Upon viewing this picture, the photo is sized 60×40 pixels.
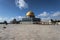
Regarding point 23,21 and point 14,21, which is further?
point 14,21

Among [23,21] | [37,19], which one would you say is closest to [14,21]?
[23,21]

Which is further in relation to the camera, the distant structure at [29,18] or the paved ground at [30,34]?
the distant structure at [29,18]

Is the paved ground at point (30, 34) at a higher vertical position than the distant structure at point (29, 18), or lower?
lower

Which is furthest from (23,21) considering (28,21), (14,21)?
(14,21)

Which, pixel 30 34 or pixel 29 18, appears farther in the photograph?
pixel 29 18

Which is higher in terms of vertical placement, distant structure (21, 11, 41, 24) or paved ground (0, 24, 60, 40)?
distant structure (21, 11, 41, 24)

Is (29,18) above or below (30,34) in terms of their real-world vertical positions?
above

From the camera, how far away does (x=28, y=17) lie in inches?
2921

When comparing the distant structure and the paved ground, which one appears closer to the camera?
the paved ground

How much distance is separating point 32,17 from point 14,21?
11937 millimetres

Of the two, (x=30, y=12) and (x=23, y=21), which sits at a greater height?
(x=30, y=12)

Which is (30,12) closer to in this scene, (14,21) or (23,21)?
(23,21)

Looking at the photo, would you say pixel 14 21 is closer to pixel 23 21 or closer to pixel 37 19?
pixel 23 21

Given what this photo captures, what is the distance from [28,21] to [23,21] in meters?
2.97
